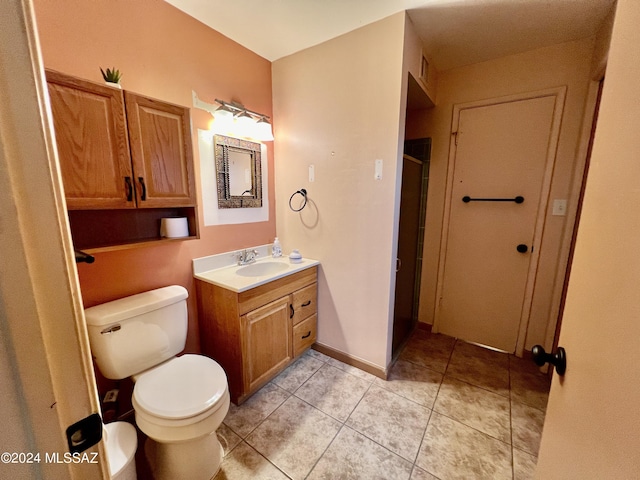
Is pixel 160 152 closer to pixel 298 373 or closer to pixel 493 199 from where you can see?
pixel 298 373

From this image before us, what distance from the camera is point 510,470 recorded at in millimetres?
1260

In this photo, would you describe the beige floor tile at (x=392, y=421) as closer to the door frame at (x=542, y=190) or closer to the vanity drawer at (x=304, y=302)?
the vanity drawer at (x=304, y=302)

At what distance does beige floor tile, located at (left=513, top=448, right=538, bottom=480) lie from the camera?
1233mm

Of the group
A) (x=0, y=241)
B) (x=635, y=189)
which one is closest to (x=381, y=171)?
(x=635, y=189)

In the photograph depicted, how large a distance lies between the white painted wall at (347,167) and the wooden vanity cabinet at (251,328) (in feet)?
1.16

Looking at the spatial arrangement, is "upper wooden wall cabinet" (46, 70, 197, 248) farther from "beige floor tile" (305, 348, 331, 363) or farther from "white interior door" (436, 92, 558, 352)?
"white interior door" (436, 92, 558, 352)

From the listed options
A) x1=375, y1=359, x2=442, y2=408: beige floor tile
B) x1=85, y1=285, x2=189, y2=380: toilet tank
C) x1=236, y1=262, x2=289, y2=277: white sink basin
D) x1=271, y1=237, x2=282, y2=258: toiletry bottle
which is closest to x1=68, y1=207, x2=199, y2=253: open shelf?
x1=85, y1=285, x2=189, y2=380: toilet tank

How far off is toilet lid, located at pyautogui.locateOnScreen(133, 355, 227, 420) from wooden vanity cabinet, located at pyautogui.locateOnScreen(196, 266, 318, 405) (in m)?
0.24

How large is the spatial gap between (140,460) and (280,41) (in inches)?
107

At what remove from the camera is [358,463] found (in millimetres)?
1299

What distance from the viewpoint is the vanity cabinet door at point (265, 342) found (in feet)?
5.26

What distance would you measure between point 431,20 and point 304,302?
6.80ft

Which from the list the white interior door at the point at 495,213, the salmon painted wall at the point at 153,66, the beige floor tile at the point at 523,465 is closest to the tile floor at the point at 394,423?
the beige floor tile at the point at 523,465

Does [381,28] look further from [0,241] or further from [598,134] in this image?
[0,241]
